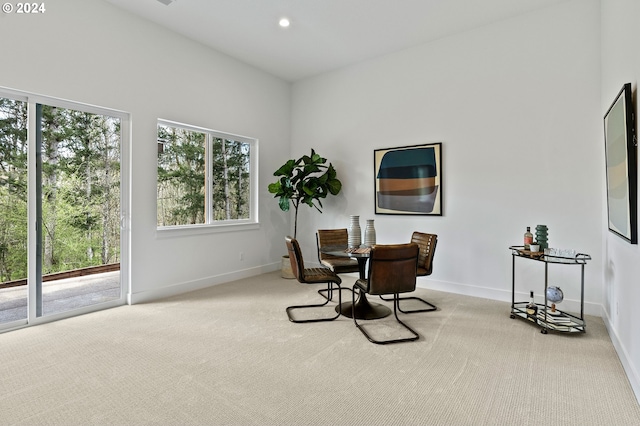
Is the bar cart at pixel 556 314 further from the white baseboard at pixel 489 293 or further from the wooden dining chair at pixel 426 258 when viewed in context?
the wooden dining chair at pixel 426 258

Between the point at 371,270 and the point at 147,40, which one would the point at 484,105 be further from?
the point at 147,40

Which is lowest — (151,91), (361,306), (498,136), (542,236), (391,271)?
(361,306)

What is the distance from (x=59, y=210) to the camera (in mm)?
3480

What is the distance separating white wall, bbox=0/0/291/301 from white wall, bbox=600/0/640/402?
14.7ft

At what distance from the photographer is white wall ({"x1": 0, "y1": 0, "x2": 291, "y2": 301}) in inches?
129

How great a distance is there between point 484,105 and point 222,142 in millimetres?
3707

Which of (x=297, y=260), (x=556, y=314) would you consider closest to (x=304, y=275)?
(x=297, y=260)

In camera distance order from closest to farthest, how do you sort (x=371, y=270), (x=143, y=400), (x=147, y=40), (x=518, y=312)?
(x=143, y=400)
(x=371, y=270)
(x=518, y=312)
(x=147, y=40)

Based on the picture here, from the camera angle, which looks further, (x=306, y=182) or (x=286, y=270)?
(x=286, y=270)

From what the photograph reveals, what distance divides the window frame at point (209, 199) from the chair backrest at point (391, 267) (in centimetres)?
281

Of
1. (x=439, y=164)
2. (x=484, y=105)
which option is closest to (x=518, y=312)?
(x=439, y=164)

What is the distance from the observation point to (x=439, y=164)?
4.53 m

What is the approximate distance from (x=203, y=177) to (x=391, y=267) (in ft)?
10.4

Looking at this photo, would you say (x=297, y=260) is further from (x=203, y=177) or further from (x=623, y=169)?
(x=623, y=169)
